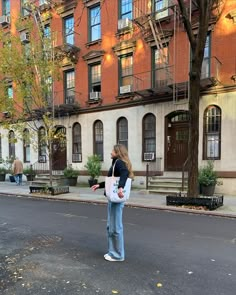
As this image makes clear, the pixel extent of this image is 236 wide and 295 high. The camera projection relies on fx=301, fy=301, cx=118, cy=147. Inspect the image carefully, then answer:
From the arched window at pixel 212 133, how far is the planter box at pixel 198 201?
3727 mm

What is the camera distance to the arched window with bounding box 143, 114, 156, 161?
50.4 feet

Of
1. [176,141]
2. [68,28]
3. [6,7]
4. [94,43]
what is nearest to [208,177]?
[176,141]

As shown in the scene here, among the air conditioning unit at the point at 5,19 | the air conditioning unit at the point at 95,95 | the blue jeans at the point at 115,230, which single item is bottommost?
the blue jeans at the point at 115,230

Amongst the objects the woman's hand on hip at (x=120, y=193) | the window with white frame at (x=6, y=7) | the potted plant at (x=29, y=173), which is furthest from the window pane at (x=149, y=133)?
the window with white frame at (x=6, y=7)

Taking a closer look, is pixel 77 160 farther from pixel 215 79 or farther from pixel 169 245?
pixel 169 245

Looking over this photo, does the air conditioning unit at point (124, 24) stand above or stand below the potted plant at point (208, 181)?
above

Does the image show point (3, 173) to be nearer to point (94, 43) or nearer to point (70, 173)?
point (70, 173)

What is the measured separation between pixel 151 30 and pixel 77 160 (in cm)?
865

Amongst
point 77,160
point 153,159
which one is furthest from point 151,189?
point 77,160

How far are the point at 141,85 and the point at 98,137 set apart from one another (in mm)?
4236

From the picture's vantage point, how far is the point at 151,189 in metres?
13.9

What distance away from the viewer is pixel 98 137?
17844 millimetres

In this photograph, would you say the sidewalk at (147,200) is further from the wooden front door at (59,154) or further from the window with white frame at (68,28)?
the window with white frame at (68,28)

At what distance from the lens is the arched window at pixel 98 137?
17.7 m
